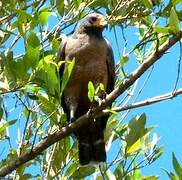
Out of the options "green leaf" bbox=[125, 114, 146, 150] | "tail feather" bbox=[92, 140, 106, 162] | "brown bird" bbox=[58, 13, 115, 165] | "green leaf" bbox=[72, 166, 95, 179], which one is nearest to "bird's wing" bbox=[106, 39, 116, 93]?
"brown bird" bbox=[58, 13, 115, 165]

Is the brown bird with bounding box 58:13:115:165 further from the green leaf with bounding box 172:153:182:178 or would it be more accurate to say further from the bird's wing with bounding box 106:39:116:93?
the green leaf with bounding box 172:153:182:178

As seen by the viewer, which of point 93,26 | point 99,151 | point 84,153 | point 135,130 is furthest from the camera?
point 93,26

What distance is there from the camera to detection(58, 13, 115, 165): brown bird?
4110 millimetres

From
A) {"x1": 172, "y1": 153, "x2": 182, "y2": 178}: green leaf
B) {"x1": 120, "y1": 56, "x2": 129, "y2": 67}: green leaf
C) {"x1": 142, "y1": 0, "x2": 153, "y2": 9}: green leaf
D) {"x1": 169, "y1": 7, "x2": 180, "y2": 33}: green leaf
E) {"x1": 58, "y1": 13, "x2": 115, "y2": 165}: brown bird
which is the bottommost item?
{"x1": 172, "y1": 153, "x2": 182, "y2": 178}: green leaf

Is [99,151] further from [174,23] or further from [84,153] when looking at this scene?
[174,23]

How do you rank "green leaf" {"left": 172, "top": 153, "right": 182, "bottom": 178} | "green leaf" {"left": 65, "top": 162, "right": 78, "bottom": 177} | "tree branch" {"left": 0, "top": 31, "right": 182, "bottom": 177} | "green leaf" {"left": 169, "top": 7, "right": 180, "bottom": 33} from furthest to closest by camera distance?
"green leaf" {"left": 65, "top": 162, "right": 78, "bottom": 177} → "green leaf" {"left": 172, "top": 153, "right": 182, "bottom": 178} → "tree branch" {"left": 0, "top": 31, "right": 182, "bottom": 177} → "green leaf" {"left": 169, "top": 7, "right": 180, "bottom": 33}

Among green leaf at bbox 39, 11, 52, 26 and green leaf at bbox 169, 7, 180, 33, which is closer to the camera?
green leaf at bbox 169, 7, 180, 33

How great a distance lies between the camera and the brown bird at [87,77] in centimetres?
411

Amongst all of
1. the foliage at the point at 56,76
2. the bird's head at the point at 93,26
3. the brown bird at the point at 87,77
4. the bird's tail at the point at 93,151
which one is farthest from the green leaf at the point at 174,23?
the bird's head at the point at 93,26

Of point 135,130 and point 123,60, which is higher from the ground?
point 123,60

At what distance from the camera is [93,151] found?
13.5 ft

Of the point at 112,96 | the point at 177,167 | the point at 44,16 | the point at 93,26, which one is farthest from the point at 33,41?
the point at 93,26

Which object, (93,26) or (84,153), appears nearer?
(84,153)

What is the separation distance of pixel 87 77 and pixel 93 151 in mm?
556
